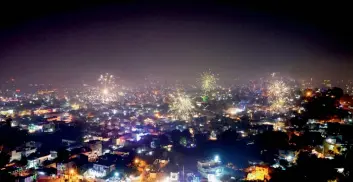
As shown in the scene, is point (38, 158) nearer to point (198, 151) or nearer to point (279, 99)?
point (198, 151)

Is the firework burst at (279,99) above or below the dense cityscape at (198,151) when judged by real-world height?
above

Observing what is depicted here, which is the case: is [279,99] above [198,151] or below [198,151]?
Answer: above

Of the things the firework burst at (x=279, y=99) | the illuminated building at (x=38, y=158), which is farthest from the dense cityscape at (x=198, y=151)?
the firework burst at (x=279, y=99)

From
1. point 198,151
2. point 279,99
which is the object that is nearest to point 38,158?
point 198,151

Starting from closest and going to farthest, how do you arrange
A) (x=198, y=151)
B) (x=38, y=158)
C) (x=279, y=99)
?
(x=38, y=158) < (x=198, y=151) < (x=279, y=99)

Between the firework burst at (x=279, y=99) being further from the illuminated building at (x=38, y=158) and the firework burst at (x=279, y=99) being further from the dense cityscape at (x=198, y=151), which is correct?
the illuminated building at (x=38, y=158)

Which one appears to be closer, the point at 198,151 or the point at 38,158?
the point at 38,158

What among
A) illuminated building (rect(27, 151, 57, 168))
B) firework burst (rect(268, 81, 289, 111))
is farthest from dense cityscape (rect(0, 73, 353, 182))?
firework burst (rect(268, 81, 289, 111))

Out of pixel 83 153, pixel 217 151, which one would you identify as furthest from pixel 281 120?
pixel 83 153

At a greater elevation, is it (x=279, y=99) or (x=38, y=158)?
(x=279, y=99)

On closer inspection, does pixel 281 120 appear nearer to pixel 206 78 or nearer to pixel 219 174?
pixel 219 174

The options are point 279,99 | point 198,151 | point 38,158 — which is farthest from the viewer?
point 279,99
